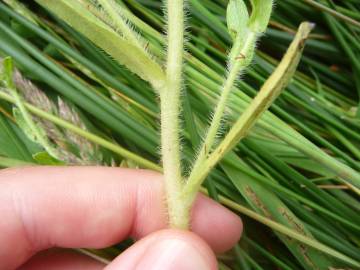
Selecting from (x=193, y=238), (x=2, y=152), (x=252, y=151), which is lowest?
(x=2, y=152)

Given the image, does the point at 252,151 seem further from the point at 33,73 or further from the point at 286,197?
the point at 33,73

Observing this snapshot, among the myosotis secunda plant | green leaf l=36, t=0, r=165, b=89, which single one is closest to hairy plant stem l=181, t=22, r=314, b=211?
the myosotis secunda plant

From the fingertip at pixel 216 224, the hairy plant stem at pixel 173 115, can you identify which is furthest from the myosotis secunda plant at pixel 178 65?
the fingertip at pixel 216 224

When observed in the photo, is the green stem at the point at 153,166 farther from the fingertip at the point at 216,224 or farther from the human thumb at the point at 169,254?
the human thumb at the point at 169,254

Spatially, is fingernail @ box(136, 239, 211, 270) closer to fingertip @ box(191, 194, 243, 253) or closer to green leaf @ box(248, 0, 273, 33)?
fingertip @ box(191, 194, 243, 253)

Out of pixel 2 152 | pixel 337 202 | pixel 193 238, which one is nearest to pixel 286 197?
pixel 337 202

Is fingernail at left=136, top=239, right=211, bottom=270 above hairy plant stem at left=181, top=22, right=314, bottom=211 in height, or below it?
below

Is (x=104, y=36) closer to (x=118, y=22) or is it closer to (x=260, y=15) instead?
(x=118, y=22)
